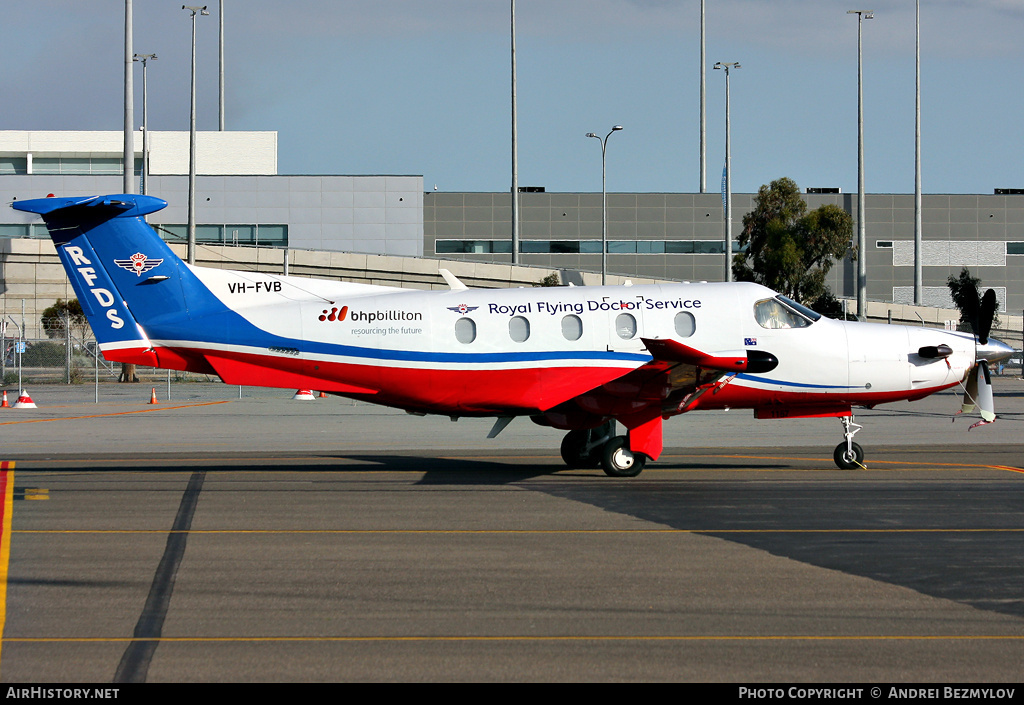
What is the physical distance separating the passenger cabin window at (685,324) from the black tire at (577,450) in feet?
7.46

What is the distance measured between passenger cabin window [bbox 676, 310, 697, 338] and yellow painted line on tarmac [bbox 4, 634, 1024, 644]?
9183 mm

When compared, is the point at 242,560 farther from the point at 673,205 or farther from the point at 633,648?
the point at 673,205

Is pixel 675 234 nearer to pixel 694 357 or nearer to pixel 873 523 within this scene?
pixel 694 357

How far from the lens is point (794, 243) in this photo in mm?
55625

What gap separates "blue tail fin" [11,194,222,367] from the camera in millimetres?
15375

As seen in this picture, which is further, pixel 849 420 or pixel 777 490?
pixel 849 420

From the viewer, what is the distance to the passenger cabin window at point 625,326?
1603 cm

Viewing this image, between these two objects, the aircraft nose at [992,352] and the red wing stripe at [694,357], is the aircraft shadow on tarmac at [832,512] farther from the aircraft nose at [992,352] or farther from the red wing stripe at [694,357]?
the aircraft nose at [992,352]

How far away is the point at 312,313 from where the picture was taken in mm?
16016

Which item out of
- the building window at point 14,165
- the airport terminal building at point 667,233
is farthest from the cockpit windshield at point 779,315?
the building window at point 14,165

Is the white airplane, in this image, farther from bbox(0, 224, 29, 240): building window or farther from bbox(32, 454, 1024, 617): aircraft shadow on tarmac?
bbox(0, 224, 29, 240): building window

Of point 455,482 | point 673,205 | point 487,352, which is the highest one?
point 673,205
